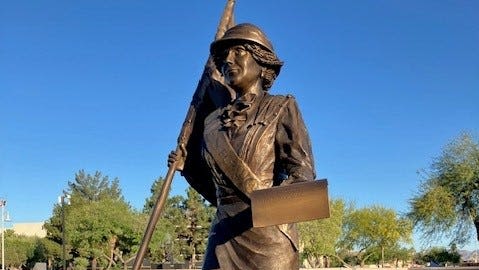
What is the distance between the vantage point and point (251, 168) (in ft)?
13.4

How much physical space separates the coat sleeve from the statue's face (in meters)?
0.28

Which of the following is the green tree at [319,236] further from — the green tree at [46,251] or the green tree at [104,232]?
the green tree at [46,251]

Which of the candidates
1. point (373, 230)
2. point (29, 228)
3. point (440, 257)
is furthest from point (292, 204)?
point (29, 228)

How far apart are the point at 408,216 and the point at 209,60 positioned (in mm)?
44232

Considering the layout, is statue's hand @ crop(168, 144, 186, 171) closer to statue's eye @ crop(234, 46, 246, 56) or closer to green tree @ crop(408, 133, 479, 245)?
statue's eye @ crop(234, 46, 246, 56)

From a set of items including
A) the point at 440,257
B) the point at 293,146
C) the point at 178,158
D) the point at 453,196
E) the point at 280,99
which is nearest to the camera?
the point at 293,146

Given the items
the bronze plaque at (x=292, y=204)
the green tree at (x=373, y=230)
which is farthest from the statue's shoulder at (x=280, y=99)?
the green tree at (x=373, y=230)

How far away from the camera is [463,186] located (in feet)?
147

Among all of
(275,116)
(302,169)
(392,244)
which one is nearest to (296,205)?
(302,169)

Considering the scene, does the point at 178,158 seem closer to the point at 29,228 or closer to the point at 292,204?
the point at 292,204

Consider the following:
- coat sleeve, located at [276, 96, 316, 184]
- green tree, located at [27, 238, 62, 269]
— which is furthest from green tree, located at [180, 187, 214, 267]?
coat sleeve, located at [276, 96, 316, 184]

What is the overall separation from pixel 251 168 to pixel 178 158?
0.67m

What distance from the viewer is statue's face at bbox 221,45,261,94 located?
425 centimetres

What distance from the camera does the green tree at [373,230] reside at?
69.6 metres
